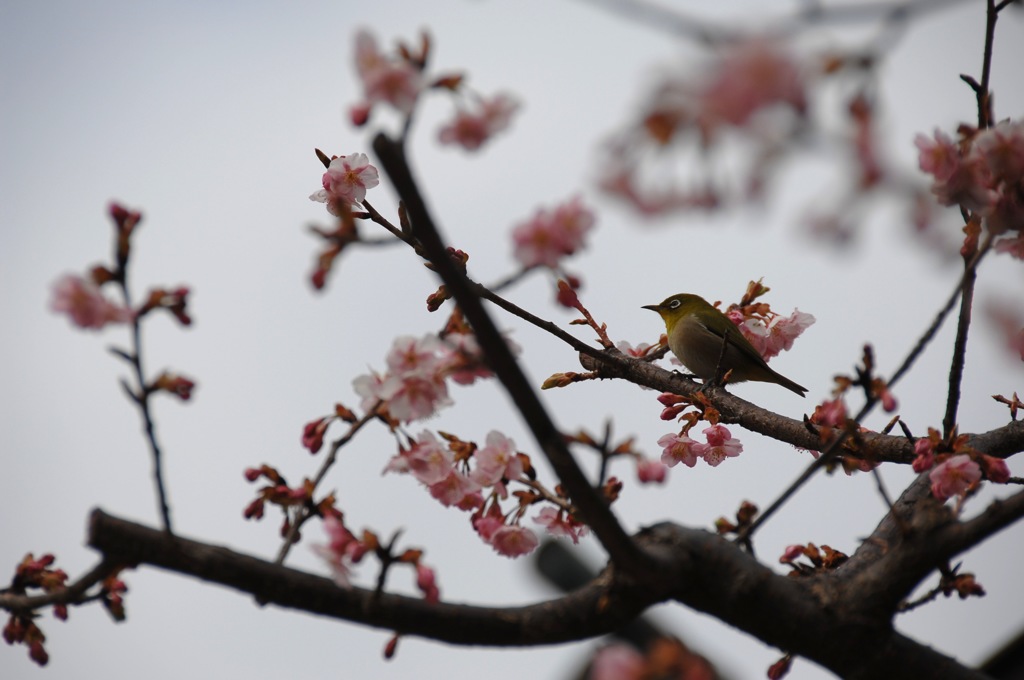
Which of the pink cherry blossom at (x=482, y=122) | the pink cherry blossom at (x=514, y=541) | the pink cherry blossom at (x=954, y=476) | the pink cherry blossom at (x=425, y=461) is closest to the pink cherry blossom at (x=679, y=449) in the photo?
the pink cherry blossom at (x=954, y=476)

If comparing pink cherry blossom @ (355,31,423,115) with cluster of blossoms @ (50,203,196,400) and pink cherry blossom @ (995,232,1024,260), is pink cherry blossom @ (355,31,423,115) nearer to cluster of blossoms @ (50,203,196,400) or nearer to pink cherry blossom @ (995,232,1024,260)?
cluster of blossoms @ (50,203,196,400)

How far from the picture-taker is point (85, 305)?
2059mm

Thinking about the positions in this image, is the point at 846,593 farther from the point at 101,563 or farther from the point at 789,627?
the point at 101,563

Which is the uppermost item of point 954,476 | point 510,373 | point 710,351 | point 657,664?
point 710,351

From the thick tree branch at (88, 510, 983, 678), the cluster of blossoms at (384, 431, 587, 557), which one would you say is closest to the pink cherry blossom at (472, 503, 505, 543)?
the cluster of blossoms at (384, 431, 587, 557)

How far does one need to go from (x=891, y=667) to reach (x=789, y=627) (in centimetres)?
30

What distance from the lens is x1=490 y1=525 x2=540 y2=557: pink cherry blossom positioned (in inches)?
109

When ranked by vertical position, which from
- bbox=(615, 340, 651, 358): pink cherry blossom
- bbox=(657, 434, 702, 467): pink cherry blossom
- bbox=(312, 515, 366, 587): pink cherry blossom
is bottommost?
bbox=(312, 515, 366, 587): pink cherry blossom

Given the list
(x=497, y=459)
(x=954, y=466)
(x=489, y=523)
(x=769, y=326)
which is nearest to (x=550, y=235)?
(x=497, y=459)

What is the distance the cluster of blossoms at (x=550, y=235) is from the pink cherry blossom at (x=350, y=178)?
103 centimetres

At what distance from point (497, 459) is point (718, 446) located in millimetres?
1615

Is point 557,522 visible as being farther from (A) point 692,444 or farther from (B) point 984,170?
(B) point 984,170

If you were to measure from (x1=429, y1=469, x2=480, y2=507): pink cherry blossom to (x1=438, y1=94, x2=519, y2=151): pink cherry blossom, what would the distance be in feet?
3.52

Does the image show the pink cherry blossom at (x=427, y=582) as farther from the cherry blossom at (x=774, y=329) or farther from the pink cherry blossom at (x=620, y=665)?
the cherry blossom at (x=774, y=329)
